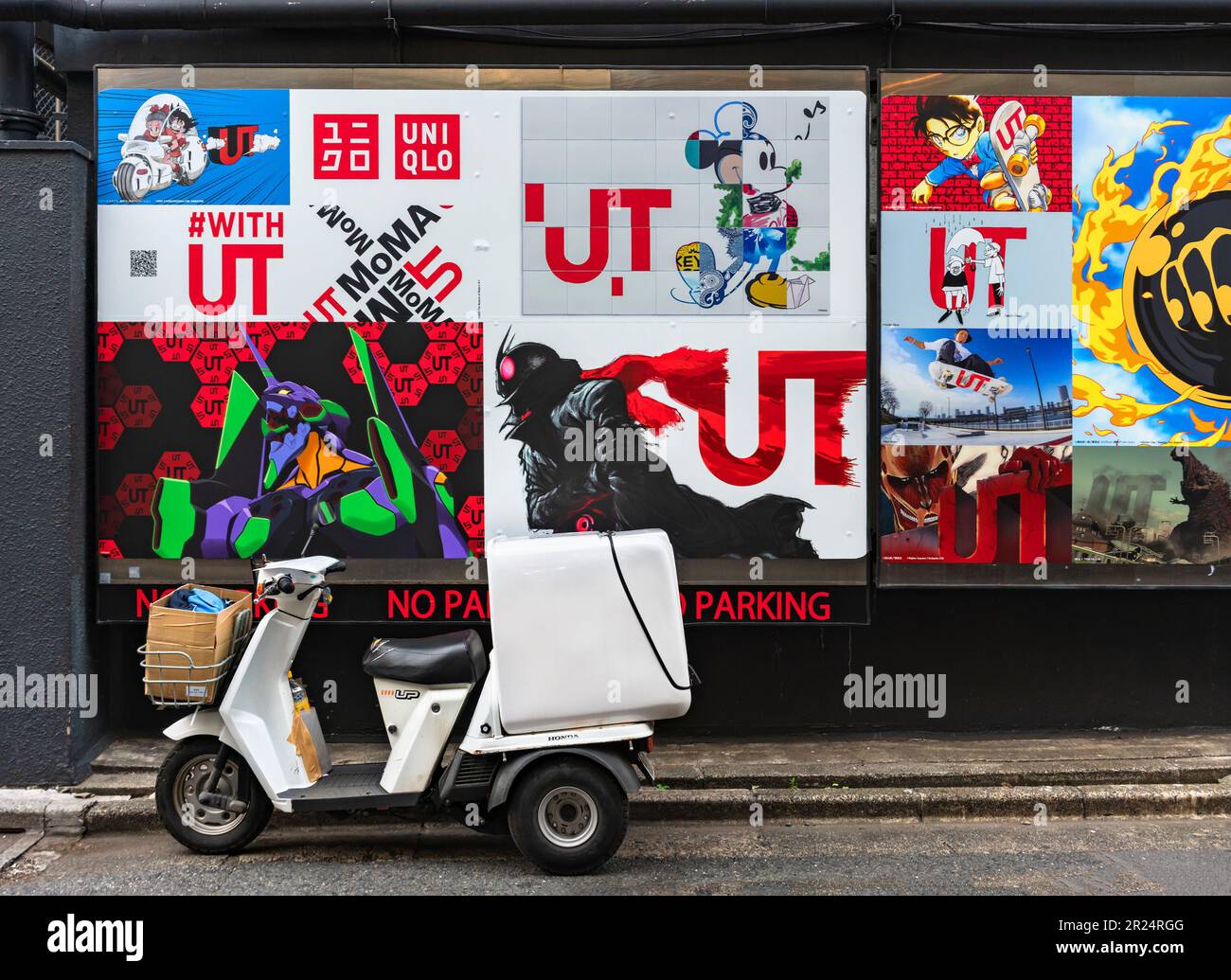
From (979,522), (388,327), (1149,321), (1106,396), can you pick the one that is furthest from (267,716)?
(1149,321)

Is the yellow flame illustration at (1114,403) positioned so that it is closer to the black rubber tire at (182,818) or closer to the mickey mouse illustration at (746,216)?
the mickey mouse illustration at (746,216)

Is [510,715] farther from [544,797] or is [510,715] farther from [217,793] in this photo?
[217,793]

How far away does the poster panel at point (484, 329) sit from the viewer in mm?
7180

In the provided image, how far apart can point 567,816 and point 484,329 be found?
10.7 ft

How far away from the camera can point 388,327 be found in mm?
7219

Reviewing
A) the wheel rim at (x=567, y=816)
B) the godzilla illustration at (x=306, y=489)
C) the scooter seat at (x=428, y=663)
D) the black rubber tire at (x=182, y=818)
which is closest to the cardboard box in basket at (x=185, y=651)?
the black rubber tire at (x=182, y=818)

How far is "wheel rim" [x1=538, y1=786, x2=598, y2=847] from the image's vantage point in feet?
18.1

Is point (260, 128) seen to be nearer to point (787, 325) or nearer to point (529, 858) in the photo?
point (787, 325)

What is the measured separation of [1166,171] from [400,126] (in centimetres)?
515

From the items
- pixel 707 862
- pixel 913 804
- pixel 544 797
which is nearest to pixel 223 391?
pixel 544 797

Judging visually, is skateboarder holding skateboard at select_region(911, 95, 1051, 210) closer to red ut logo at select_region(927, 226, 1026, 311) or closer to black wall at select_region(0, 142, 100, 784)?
red ut logo at select_region(927, 226, 1026, 311)

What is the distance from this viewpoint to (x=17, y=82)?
23.5 feet

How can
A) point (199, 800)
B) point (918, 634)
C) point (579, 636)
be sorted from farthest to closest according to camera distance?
1. point (918, 634)
2. point (199, 800)
3. point (579, 636)

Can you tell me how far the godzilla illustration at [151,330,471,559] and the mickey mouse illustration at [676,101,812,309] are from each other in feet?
7.18
